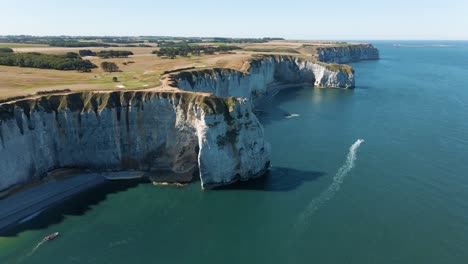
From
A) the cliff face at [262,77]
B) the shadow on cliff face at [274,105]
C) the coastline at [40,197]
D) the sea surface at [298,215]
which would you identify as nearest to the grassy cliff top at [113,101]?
the coastline at [40,197]

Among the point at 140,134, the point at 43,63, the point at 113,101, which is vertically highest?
the point at 43,63

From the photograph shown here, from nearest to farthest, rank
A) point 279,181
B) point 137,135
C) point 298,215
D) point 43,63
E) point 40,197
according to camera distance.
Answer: point 298,215
point 40,197
point 279,181
point 137,135
point 43,63

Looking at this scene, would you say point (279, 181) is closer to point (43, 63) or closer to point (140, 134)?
point (140, 134)

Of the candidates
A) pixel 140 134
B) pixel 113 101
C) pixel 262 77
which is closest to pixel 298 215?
pixel 140 134

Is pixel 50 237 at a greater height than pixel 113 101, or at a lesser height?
lesser

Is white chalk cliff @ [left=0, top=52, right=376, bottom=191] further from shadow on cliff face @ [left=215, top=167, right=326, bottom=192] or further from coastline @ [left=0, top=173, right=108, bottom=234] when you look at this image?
coastline @ [left=0, top=173, right=108, bottom=234]
